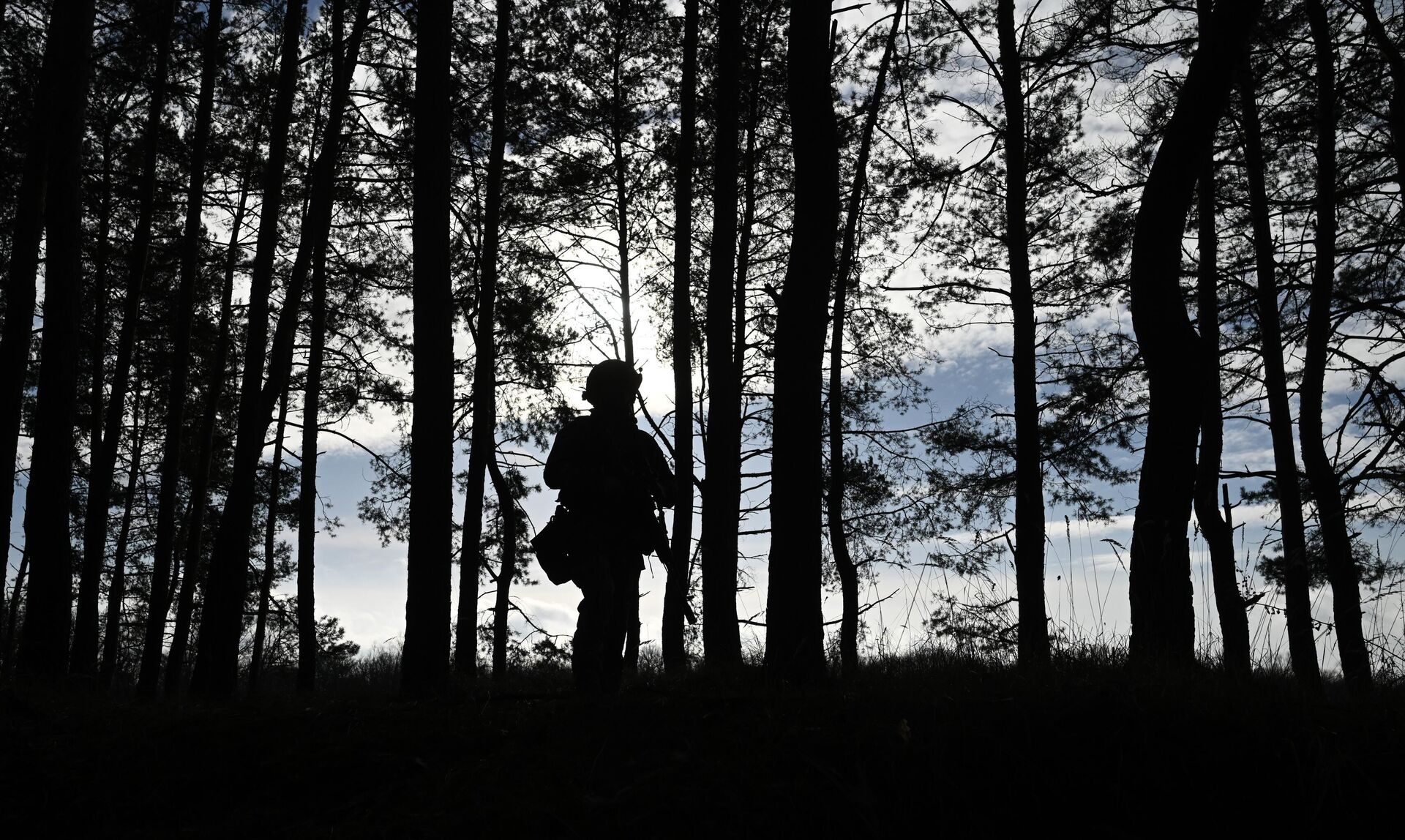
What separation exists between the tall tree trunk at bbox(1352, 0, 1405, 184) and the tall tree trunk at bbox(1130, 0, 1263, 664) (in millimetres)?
5547

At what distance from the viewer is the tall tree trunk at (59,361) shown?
7.61m

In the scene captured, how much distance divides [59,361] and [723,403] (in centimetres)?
618

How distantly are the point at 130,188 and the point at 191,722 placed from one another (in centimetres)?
1119

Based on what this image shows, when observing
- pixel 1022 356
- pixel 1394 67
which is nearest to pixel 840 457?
pixel 1022 356

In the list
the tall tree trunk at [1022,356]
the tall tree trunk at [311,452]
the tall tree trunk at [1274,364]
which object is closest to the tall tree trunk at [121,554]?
the tall tree trunk at [311,452]

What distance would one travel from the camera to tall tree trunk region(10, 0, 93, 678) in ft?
25.0

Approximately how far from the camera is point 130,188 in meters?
12.7

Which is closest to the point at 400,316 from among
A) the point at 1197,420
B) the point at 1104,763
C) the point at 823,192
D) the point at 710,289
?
the point at 710,289

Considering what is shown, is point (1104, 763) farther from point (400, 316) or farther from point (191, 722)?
point (400, 316)

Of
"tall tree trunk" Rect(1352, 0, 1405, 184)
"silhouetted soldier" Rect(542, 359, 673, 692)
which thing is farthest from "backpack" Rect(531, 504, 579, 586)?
"tall tree trunk" Rect(1352, 0, 1405, 184)

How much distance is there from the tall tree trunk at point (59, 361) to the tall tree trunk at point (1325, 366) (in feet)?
36.6

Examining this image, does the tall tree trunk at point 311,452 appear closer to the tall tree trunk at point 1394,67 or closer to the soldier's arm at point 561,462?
A: the soldier's arm at point 561,462

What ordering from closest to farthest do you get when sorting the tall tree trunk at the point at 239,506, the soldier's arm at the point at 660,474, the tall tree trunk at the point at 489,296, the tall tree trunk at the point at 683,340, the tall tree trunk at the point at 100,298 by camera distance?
the soldier's arm at the point at 660,474
the tall tree trunk at the point at 239,506
the tall tree trunk at the point at 683,340
the tall tree trunk at the point at 489,296
the tall tree trunk at the point at 100,298

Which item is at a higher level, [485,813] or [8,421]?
[8,421]
